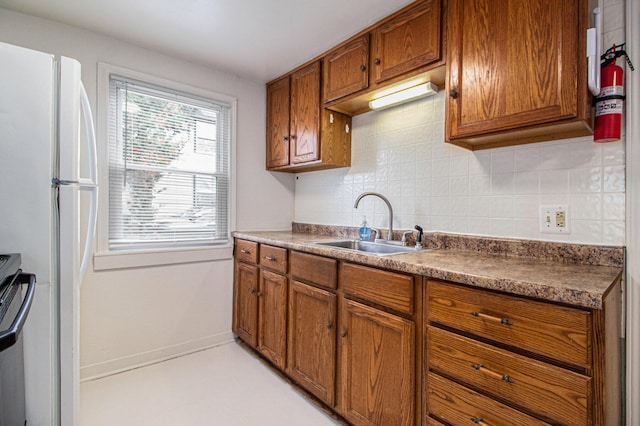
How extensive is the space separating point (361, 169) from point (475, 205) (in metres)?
0.89

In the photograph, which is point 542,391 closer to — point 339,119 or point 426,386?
point 426,386

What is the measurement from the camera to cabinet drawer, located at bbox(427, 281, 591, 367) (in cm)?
A: 87

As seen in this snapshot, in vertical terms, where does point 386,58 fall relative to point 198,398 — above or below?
above

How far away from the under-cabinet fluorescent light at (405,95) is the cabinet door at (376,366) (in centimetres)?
126

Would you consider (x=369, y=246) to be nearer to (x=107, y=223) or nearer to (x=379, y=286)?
(x=379, y=286)

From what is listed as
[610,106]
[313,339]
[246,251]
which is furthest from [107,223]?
[610,106]

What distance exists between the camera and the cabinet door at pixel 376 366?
1290 millimetres

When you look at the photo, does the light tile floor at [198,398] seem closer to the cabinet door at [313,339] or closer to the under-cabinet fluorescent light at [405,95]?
the cabinet door at [313,339]

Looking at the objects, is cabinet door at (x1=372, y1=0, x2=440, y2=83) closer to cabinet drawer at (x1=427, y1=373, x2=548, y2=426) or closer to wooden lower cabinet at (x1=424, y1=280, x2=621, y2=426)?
wooden lower cabinet at (x1=424, y1=280, x2=621, y2=426)

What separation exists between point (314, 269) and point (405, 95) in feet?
3.87

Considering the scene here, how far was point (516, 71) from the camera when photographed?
4.15ft

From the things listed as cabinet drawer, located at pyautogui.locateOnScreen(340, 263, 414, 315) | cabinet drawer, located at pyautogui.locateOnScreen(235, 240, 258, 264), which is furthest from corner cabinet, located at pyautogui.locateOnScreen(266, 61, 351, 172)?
cabinet drawer, located at pyautogui.locateOnScreen(340, 263, 414, 315)

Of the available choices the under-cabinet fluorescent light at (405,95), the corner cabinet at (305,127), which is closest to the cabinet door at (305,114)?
the corner cabinet at (305,127)

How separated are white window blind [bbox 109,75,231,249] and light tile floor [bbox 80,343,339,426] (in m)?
0.90
